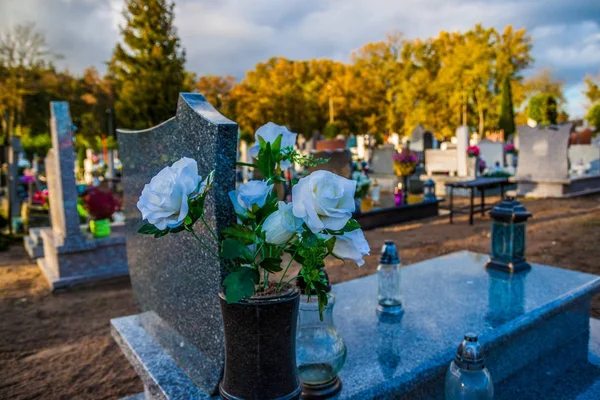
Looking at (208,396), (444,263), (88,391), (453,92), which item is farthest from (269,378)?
(453,92)

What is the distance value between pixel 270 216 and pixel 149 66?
18752 millimetres

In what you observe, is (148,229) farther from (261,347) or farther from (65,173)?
(65,173)

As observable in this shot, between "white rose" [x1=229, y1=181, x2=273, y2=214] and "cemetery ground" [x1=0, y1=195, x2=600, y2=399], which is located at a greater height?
"white rose" [x1=229, y1=181, x2=273, y2=214]

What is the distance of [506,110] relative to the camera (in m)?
32.5

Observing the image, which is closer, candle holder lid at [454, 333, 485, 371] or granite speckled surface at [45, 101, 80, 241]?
candle holder lid at [454, 333, 485, 371]

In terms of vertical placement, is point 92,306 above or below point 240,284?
below

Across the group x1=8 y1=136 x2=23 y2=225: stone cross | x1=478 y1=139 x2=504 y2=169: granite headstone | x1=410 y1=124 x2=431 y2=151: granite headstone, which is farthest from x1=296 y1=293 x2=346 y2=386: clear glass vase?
x1=410 y1=124 x2=431 y2=151: granite headstone

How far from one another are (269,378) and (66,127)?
17.3 ft

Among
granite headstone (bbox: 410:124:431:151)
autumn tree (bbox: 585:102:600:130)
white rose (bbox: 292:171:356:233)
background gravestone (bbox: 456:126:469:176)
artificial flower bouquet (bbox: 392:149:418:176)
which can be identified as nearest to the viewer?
white rose (bbox: 292:171:356:233)

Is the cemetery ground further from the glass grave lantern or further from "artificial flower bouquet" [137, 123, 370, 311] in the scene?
"artificial flower bouquet" [137, 123, 370, 311]

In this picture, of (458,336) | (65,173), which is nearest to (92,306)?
(65,173)

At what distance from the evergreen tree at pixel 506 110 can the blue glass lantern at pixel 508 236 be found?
32511 mm

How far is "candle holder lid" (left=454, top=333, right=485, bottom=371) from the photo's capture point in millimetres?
1645

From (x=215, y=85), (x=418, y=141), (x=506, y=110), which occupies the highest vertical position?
(x=215, y=85)
